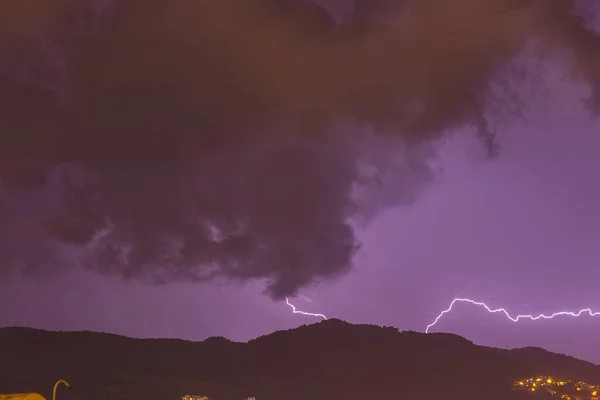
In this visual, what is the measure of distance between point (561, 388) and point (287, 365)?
5537 centimetres

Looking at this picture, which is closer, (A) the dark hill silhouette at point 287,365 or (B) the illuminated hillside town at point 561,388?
(B) the illuminated hillside town at point 561,388

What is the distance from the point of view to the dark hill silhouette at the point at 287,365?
116812 mm

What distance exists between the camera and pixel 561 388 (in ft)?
355

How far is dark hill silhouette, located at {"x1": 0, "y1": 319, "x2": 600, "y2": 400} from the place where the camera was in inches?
4599

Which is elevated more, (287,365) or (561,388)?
(287,365)

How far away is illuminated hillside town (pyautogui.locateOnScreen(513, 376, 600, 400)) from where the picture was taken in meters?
91.2

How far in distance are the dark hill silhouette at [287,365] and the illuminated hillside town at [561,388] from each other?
3500 millimetres

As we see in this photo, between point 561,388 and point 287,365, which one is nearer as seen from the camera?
point 561,388

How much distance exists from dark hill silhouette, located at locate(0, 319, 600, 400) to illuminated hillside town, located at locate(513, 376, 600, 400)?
3.50 meters

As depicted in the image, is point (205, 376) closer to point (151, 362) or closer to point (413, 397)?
point (151, 362)

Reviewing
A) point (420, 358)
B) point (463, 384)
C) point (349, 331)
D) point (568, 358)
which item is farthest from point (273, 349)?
point (568, 358)

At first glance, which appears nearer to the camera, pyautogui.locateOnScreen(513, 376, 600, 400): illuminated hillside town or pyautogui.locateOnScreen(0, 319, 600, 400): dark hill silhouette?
pyautogui.locateOnScreen(513, 376, 600, 400): illuminated hillside town

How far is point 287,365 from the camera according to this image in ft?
458

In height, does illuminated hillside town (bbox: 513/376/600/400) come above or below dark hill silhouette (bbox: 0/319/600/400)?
below
